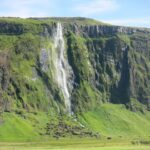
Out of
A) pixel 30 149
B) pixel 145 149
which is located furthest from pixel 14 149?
pixel 145 149

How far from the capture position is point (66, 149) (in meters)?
188

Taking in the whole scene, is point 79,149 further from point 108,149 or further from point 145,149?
point 145,149

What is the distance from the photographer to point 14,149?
186 m

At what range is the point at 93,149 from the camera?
7426 inches

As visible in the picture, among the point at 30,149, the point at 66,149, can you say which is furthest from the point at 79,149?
the point at 30,149

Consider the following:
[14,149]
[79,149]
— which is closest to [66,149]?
[79,149]

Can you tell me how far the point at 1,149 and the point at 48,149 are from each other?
16237 millimetres

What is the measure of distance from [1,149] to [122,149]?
41482mm

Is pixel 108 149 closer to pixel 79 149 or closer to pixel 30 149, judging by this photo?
pixel 79 149

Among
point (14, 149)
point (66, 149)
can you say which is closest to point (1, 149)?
point (14, 149)

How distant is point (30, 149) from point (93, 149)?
21.5 metres

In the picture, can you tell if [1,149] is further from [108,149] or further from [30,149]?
[108,149]

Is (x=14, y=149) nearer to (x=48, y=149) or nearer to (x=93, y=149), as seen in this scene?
(x=48, y=149)

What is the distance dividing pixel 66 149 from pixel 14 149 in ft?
57.9
